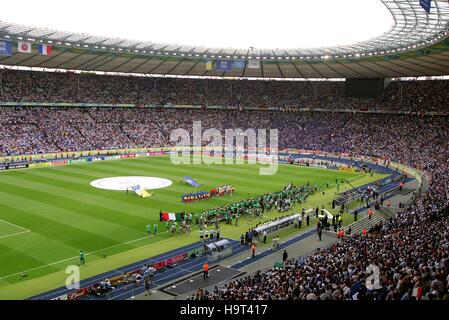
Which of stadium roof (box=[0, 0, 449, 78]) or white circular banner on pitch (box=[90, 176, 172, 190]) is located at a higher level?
stadium roof (box=[0, 0, 449, 78])

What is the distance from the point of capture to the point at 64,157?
63.3 m

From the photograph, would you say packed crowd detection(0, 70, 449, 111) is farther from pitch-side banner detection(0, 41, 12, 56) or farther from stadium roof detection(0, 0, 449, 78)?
pitch-side banner detection(0, 41, 12, 56)

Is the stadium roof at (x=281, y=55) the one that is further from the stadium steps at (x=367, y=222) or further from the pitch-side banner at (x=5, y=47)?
the stadium steps at (x=367, y=222)

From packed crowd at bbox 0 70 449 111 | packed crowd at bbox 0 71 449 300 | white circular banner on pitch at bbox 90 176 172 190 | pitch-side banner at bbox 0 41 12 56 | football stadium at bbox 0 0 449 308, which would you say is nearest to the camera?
football stadium at bbox 0 0 449 308

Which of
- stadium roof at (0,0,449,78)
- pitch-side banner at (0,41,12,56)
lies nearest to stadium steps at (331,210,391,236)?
stadium roof at (0,0,449,78)

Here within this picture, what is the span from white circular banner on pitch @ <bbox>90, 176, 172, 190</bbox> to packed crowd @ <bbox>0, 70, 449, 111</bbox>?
1265 inches

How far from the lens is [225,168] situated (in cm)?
5784

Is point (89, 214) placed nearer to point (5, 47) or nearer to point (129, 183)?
point (129, 183)

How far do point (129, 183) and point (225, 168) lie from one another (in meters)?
16.0

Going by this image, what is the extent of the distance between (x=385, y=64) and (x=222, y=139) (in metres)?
31.5

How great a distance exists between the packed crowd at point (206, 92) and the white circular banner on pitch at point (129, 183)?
32.1 m

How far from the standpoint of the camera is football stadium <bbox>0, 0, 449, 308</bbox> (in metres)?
20.8

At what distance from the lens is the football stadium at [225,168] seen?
68.1 feet
